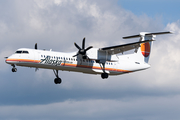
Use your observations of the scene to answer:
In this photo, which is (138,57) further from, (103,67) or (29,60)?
(29,60)

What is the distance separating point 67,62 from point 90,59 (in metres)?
2.63

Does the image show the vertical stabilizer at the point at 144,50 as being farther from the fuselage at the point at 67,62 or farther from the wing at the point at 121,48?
the wing at the point at 121,48

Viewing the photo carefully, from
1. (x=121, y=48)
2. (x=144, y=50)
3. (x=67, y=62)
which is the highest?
(x=144, y=50)

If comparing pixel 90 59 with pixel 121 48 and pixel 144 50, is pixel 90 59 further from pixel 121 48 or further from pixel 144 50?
pixel 144 50

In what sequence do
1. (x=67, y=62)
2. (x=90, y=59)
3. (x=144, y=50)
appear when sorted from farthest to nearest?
(x=144, y=50)
(x=90, y=59)
(x=67, y=62)

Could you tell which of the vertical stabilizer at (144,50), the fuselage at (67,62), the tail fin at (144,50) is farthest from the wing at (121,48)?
the vertical stabilizer at (144,50)

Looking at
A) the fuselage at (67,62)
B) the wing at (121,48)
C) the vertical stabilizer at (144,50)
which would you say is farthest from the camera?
the vertical stabilizer at (144,50)

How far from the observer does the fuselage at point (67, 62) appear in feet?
104

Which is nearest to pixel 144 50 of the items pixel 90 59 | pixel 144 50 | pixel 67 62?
pixel 144 50

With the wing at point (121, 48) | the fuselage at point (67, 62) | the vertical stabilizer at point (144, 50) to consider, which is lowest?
the fuselage at point (67, 62)

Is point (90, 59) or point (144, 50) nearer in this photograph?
point (90, 59)

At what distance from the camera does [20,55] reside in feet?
104

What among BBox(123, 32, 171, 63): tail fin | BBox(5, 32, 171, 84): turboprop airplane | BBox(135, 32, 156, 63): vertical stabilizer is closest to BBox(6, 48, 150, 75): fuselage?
BBox(5, 32, 171, 84): turboprop airplane

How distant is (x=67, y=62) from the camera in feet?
111
